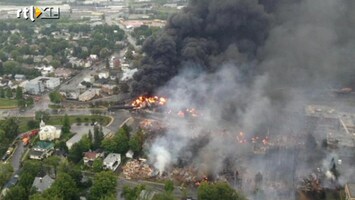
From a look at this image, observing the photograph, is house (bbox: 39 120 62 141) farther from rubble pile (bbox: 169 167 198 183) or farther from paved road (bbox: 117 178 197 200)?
rubble pile (bbox: 169 167 198 183)

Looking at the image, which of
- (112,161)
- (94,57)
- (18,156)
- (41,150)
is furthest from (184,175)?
(94,57)

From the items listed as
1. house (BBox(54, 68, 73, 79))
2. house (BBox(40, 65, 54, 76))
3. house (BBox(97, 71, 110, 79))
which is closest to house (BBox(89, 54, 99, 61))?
house (BBox(54, 68, 73, 79))

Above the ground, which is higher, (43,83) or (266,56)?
(266,56)

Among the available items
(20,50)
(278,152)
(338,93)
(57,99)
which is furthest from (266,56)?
(20,50)

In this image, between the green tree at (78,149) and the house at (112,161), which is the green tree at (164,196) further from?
the green tree at (78,149)

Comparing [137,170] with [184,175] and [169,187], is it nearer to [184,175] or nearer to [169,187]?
[184,175]

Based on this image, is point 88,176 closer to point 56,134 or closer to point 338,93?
point 56,134

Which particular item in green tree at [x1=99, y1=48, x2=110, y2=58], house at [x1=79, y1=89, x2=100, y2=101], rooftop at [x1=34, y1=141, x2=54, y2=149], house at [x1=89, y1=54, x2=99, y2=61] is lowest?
rooftop at [x1=34, y1=141, x2=54, y2=149]
